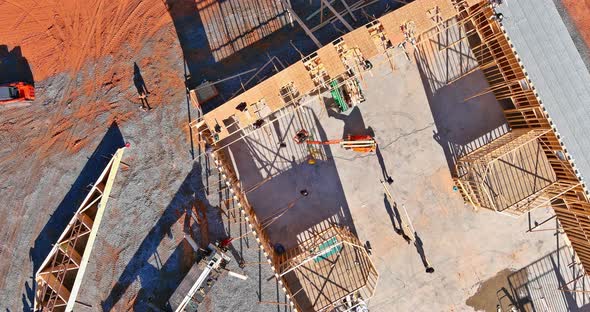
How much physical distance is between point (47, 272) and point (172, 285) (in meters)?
5.92

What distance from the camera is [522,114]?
18891 mm

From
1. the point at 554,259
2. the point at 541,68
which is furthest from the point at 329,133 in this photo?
the point at 554,259

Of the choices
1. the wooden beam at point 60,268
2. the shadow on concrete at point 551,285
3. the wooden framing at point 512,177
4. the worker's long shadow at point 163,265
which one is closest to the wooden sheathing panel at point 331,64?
the worker's long shadow at point 163,265

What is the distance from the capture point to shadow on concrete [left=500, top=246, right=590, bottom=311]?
65.9ft

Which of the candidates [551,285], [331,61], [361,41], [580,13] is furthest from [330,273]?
[580,13]

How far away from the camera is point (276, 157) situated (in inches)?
787

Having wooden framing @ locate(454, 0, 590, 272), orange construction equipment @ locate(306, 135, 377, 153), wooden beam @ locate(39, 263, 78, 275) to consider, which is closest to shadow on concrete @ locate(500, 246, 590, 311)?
wooden framing @ locate(454, 0, 590, 272)

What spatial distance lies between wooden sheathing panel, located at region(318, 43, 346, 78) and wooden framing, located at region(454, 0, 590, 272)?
608 centimetres

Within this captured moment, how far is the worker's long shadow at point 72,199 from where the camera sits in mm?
19719

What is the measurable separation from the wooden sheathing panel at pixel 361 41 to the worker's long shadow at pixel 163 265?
977cm

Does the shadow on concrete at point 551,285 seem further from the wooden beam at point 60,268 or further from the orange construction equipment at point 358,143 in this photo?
the wooden beam at point 60,268

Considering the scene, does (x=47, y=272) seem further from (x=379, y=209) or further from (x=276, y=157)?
(x=379, y=209)

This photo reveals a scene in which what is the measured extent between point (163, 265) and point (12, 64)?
1297 cm

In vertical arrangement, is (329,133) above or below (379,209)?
above
